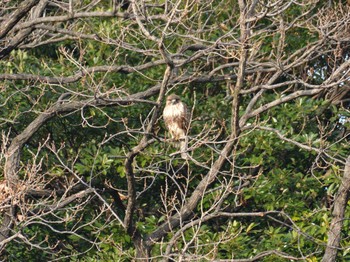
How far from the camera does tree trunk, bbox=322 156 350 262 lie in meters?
11.1

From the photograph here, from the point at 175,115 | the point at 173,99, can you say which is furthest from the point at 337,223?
the point at 173,99

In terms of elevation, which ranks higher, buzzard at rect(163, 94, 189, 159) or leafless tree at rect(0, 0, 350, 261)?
leafless tree at rect(0, 0, 350, 261)

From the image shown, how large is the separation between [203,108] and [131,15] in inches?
117

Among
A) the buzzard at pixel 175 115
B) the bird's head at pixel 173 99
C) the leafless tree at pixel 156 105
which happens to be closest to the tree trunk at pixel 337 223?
the leafless tree at pixel 156 105

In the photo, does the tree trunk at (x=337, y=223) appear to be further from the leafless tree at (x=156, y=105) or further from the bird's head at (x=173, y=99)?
the bird's head at (x=173, y=99)

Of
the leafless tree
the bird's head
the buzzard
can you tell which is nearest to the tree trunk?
the leafless tree

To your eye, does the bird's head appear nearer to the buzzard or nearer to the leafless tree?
the buzzard

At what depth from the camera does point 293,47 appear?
15.0 metres

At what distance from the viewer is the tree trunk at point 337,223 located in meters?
11.1

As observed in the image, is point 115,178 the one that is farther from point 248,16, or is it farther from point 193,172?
point 248,16

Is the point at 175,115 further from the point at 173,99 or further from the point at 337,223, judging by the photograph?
the point at 337,223

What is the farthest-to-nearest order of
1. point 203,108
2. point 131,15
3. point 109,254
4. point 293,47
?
1. point 293,47
2. point 203,108
3. point 109,254
4. point 131,15

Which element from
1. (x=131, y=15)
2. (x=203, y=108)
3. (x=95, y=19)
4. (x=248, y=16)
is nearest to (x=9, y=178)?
(x=131, y=15)

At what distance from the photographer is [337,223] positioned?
1118 cm
